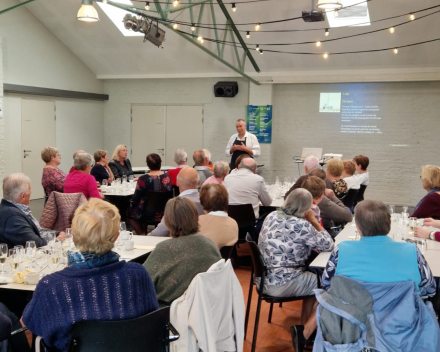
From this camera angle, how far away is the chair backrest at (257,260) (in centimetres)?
365

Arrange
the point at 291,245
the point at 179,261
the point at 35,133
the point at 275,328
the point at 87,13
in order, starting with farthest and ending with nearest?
the point at 35,133, the point at 87,13, the point at 275,328, the point at 291,245, the point at 179,261

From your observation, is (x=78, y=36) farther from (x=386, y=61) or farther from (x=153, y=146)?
(x=386, y=61)

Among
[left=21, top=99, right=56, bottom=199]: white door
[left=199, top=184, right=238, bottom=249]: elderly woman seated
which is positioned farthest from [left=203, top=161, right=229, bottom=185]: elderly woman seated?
[left=21, top=99, right=56, bottom=199]: white door

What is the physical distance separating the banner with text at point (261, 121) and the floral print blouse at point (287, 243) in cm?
862

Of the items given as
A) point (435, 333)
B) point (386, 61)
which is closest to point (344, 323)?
point (435, 333)

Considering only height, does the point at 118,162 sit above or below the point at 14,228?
above

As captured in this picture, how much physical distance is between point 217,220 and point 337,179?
279 centimetres

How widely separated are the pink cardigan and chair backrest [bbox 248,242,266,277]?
291 cm

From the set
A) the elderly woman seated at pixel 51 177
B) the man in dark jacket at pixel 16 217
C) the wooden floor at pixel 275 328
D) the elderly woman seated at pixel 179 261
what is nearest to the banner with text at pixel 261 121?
the elderly woman seated at pixel 51 177

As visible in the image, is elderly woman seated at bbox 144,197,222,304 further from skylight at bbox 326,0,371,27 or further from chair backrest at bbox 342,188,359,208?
skylight at bbox 326,0,371,27

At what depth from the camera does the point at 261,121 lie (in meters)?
12.3

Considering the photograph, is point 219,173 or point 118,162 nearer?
point 219,173

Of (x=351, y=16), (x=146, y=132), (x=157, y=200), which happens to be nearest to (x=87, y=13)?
(x=157, y=200)

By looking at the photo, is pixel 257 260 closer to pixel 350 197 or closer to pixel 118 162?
pixel 350 197
